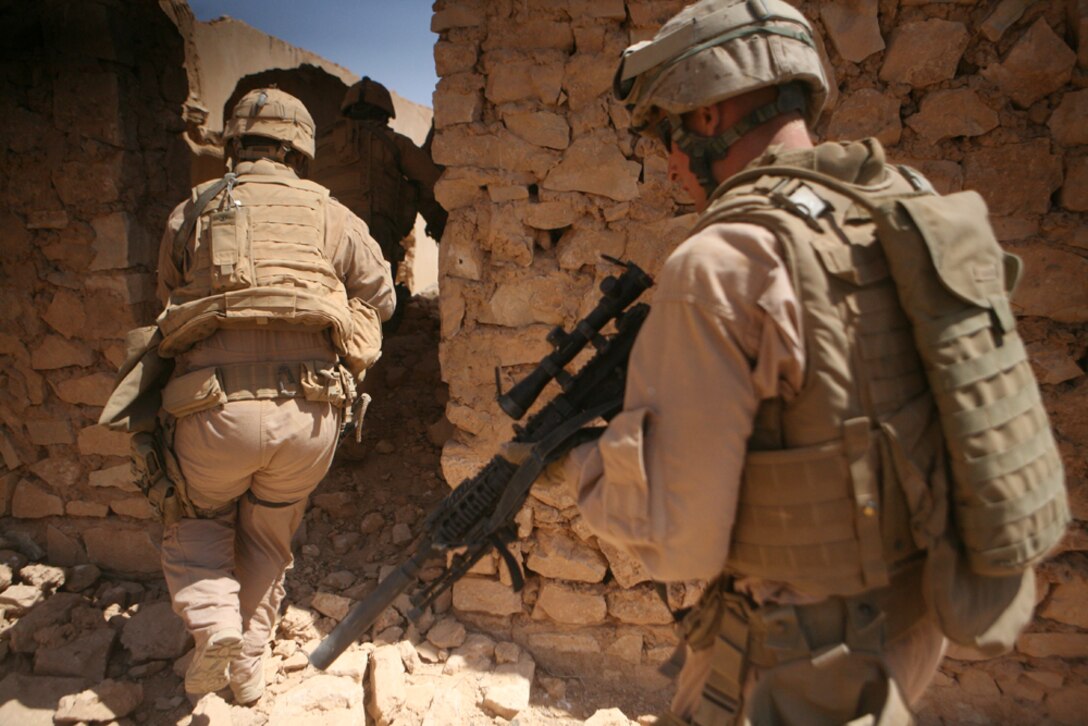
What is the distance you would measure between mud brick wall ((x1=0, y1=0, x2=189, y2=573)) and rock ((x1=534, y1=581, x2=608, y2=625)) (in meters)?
1.95

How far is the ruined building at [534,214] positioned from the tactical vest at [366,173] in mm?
1033

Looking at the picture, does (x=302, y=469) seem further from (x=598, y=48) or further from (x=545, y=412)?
(x=598, y=48)

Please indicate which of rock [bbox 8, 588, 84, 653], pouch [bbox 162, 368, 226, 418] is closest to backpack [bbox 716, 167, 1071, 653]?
pouch [bbox 162, 368, 226, 418]

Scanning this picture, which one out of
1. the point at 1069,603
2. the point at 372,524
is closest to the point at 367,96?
the point at 372,524

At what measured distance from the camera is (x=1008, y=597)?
1.26 metres

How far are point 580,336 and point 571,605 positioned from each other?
6.02 ft

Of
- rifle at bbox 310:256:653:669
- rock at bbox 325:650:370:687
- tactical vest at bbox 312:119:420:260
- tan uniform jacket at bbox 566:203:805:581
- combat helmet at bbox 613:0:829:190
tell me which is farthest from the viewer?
tactical vest at bbox 312:119:420:260

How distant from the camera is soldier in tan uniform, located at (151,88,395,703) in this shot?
2.41 metres

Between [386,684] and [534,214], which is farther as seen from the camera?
[534,214]

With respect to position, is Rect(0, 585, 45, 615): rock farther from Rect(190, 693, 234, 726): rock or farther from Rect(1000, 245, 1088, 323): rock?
Rect(1000, 245, 1088, 323): rock

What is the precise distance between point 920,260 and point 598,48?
2.06 metres

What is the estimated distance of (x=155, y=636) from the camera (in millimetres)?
3027

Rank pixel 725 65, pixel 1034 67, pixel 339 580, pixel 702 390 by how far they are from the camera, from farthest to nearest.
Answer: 1. pixel 339 580
2. pixel 1034 67
3. pixel 725 65
4. pixel 702 390

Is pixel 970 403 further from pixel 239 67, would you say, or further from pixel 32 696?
pixel 239 67
